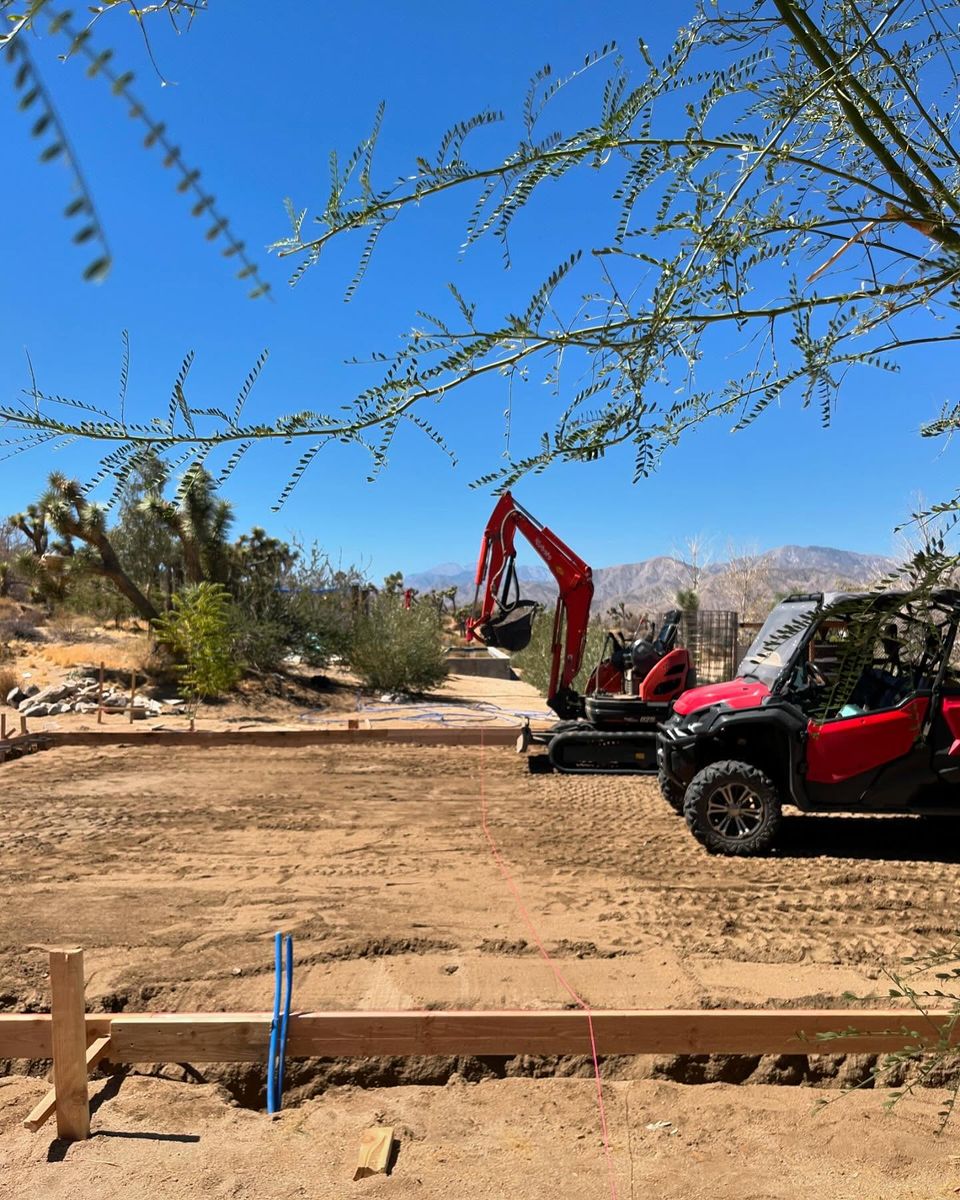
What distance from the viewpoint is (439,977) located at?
4.97 metres

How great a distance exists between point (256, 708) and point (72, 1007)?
13814 millimetres

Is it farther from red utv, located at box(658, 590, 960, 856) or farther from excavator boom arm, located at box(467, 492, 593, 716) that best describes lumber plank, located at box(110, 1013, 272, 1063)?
excavator boom arm, located at box(467, 492, 593, 716)

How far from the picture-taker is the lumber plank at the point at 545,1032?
155 inches

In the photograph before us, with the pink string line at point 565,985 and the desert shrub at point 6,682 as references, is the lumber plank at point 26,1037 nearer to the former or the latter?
the pink string line at point 565,985

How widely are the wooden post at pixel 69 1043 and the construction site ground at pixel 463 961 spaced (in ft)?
0.31

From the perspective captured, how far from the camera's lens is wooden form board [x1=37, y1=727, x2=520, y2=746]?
12305 mm

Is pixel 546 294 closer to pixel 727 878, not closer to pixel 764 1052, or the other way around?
pixel 764 1052

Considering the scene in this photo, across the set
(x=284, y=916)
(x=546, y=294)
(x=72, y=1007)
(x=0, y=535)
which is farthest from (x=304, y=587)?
(x=0, y=535)

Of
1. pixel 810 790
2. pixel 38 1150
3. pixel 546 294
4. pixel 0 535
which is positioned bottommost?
pixel 38 1150

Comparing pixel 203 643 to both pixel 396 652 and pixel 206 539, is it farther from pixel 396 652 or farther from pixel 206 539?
pixel 206 539

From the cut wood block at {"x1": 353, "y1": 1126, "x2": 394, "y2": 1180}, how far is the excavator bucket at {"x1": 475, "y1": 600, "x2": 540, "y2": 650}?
761 cm

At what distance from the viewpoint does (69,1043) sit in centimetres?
355

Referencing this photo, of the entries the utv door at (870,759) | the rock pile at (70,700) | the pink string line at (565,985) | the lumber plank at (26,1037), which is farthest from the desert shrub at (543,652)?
the lumber plank at (26,1037)

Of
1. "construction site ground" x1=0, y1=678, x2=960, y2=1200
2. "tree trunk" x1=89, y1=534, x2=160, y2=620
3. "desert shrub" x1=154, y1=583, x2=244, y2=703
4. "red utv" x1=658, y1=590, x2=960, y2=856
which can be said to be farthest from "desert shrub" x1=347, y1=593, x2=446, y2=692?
"red utv" x1=658, y1=590, x2=960, y2=856
